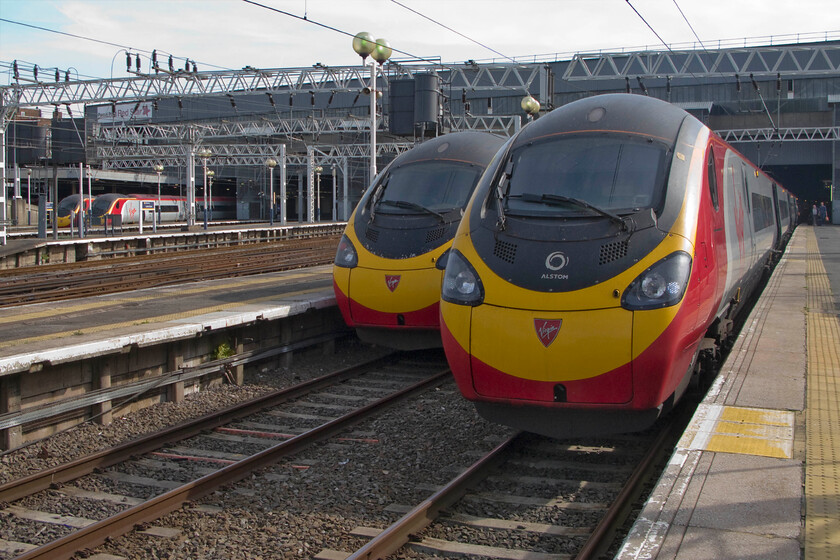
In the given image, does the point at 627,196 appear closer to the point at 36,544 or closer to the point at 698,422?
the point at 698,422

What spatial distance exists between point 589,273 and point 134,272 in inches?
594

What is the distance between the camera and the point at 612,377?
561cm

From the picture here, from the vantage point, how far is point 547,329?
570 cm

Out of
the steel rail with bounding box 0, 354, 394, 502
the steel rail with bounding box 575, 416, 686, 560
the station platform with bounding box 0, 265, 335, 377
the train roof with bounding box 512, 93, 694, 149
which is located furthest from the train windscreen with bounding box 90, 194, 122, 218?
the steel rail with bounding box 575, 416, 686, 560

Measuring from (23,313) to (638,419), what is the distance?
876 cm

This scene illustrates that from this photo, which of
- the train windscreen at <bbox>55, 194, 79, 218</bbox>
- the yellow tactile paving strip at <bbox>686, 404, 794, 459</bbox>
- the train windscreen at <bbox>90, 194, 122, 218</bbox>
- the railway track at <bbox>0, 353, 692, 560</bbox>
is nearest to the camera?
the railway track at <bbox>0, 353, 692, 560</bbox>

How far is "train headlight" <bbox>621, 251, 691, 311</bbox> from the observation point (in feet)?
18.5

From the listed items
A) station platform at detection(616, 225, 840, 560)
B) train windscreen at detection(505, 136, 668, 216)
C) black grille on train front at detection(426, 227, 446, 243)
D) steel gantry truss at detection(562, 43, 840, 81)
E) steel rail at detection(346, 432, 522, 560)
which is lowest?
steel rail at detection(346, 432, 522, 560)

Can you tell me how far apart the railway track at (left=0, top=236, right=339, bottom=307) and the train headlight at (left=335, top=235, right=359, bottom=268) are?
6.58 metres

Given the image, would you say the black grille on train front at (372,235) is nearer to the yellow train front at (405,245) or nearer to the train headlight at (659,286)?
the yellow train front at (405,245)

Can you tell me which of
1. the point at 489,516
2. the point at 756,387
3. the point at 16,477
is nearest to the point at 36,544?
the point at 16,477

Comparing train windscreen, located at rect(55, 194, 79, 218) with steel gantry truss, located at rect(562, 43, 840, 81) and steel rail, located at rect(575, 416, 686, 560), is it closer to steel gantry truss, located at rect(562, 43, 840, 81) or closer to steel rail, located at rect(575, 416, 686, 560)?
steel gantry truss, located at rect(562, 43, 840, 81)

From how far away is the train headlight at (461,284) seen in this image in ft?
20.0

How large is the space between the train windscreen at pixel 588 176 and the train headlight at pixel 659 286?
→ 63 cm
